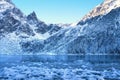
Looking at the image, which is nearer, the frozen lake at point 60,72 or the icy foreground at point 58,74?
the icy foreground at point 58,74

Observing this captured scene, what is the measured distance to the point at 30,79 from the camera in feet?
219

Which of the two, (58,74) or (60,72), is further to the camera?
(60,72)

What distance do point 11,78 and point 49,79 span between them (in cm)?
810

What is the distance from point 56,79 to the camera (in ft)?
221

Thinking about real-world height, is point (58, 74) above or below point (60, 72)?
below

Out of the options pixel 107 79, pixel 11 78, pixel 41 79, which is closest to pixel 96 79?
pixel 107 79

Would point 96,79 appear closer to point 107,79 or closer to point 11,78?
point 107,79

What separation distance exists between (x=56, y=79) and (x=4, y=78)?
1088 centimetres

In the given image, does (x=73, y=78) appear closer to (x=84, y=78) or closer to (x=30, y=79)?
(x=84, y=78)

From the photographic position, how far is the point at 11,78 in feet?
224

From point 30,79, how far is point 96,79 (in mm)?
13617

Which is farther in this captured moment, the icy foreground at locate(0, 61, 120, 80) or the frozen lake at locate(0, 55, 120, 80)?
the frozen lake at locate(0, 55, 120, 80)

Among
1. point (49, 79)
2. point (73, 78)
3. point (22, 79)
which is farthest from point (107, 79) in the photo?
point (22, 79)

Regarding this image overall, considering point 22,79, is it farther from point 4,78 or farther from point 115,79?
point 115,79
